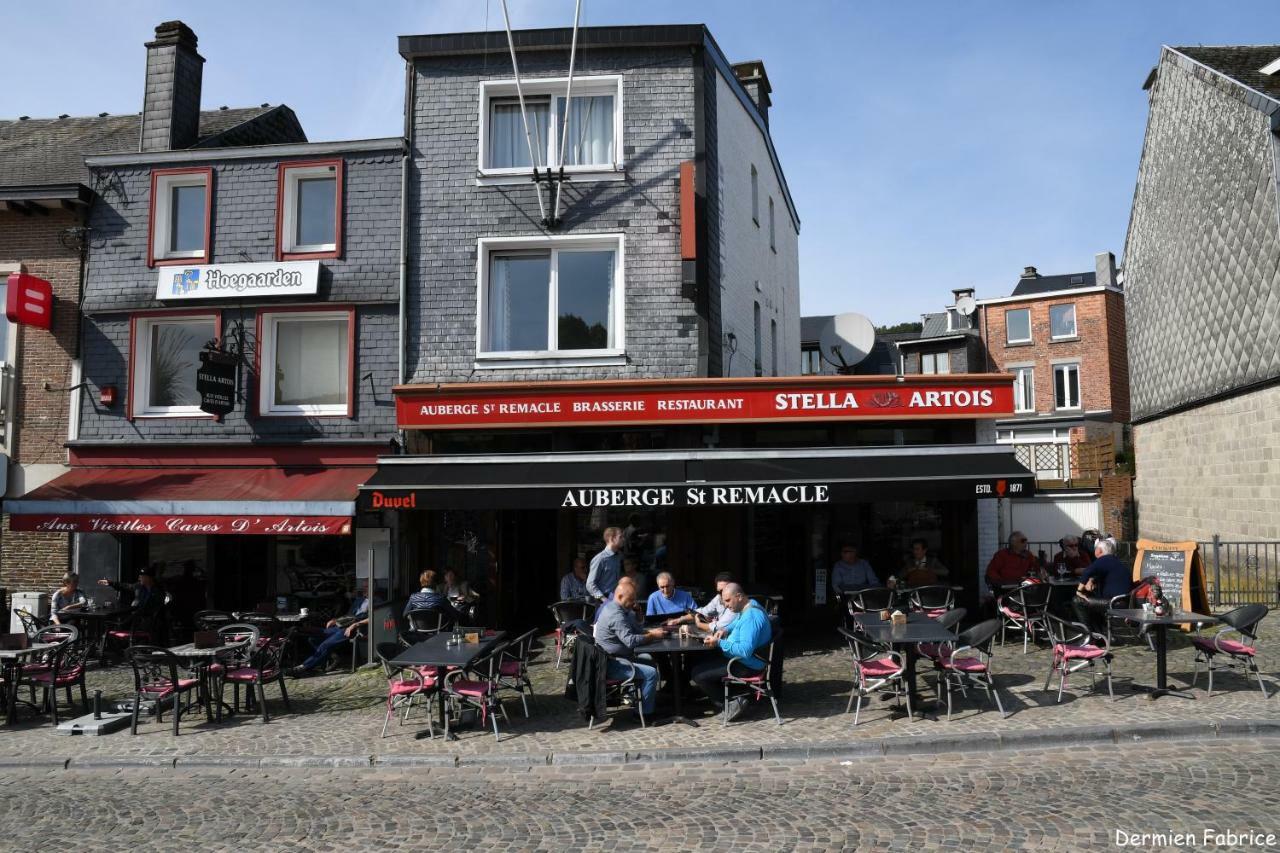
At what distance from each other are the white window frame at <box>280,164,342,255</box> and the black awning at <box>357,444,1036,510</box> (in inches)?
A: 168

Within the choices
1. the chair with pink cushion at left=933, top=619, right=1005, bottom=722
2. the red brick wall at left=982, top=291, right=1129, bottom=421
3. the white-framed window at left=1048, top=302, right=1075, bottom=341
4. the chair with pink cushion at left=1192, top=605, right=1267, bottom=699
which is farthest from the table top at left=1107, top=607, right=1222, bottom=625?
the white-framed window at left=1048, top=302, right=1075, bottom=341

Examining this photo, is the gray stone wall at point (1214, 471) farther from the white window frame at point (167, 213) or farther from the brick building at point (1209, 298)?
the white window frame at point (167, 213)

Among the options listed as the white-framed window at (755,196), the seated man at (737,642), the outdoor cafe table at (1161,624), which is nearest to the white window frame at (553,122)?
the white-framed window at (755,196)

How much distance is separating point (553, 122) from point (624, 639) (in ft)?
29.7

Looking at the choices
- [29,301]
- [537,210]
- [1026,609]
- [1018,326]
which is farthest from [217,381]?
[1018,326]

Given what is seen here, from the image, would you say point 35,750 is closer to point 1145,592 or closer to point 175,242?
point 175,242

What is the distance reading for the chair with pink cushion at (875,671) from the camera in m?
9.07

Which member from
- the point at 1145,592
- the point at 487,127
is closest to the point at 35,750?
the point at 487,127

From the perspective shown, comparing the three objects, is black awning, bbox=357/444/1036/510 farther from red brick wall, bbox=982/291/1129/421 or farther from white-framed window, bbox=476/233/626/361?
red brick wall, bbox=982/291/1129/421

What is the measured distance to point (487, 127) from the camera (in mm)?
14938

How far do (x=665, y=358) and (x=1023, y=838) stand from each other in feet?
30.2

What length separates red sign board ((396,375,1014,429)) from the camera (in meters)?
13.5

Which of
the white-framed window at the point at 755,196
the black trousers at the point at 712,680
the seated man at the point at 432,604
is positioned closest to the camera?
the black trousers at the point at 712,680

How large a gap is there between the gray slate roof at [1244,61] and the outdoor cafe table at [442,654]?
16.5 metres
